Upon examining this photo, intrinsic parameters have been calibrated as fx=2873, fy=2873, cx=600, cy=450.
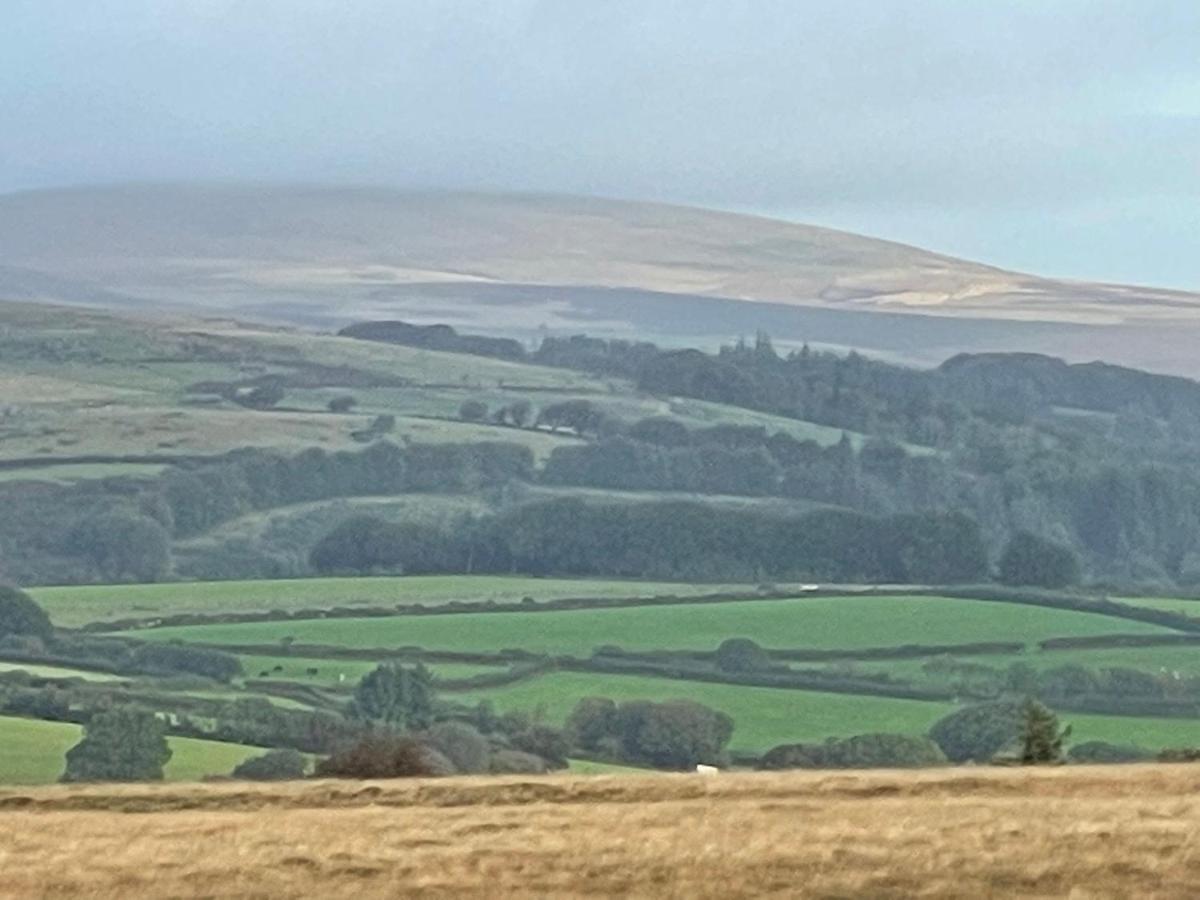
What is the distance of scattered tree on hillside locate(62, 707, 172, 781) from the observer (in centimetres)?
3891

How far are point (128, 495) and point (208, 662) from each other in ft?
129

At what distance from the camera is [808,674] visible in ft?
219

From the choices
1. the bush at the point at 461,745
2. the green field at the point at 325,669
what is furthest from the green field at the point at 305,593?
the bush at the point at 461,745

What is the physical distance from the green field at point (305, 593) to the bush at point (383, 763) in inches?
2185

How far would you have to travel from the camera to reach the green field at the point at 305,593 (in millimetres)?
84062

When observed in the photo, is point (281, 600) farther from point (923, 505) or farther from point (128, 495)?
point (923, 505)

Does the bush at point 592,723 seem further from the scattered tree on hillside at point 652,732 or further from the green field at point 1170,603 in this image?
the green field at point 1170,603

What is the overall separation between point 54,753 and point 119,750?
229 centimetres

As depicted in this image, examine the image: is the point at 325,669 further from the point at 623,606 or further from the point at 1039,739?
the point at 1039,739

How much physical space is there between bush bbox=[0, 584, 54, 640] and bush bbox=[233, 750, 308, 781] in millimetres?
37381

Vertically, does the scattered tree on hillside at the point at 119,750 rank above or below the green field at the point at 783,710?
above

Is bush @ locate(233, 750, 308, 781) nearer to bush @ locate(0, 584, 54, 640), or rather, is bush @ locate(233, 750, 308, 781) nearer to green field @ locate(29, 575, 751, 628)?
bush @ locate(0, 584, 54, 640)

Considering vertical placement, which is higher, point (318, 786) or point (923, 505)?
point (318, 786)

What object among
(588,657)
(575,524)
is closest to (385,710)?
(588,657)
